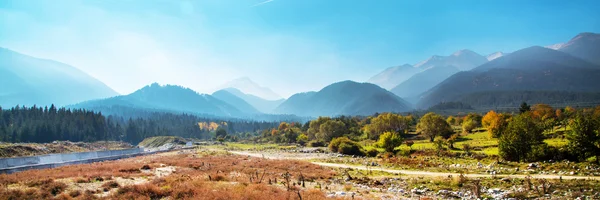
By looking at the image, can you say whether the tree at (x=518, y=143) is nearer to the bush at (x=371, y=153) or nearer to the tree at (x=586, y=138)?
the tree at (x=586, y=138)

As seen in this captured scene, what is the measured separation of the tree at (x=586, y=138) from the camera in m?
36.8

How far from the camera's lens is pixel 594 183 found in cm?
2352

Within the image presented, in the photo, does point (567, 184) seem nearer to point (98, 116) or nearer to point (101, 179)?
point (101, 179)

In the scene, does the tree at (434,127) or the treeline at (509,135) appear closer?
the treeline at (509,135)

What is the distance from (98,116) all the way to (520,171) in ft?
570

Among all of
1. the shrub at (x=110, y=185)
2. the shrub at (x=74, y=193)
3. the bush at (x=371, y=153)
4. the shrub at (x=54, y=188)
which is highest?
the shrub at (x=54, y=188)

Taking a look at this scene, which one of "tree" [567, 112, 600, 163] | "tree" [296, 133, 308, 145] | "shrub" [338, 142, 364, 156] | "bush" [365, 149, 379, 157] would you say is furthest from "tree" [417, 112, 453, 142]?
"tree" [296, 133, 308, 145]

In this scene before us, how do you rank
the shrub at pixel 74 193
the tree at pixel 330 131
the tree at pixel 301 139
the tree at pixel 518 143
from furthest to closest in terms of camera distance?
1. the tree at pixel 301 139
2. the tree at pixel 330 131
3. the tree at pixel 518 143
4. the shrub at pixel 74 193

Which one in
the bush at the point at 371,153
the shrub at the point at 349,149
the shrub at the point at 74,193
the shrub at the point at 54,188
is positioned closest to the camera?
the shrub at the point at 74,193

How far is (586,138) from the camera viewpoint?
3738 centimetres

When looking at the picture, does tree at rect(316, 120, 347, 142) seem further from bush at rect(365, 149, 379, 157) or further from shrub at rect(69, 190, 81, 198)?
shrub at rect(69, 190, 81, 198)

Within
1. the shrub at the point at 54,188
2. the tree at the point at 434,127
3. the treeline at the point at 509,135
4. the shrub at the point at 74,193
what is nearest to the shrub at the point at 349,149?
the treeline at the point at 509,135

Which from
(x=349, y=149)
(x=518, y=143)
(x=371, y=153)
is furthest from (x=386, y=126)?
(x=518, y=143)

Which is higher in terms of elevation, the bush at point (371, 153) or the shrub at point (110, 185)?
the shrub at point (110, 185)
